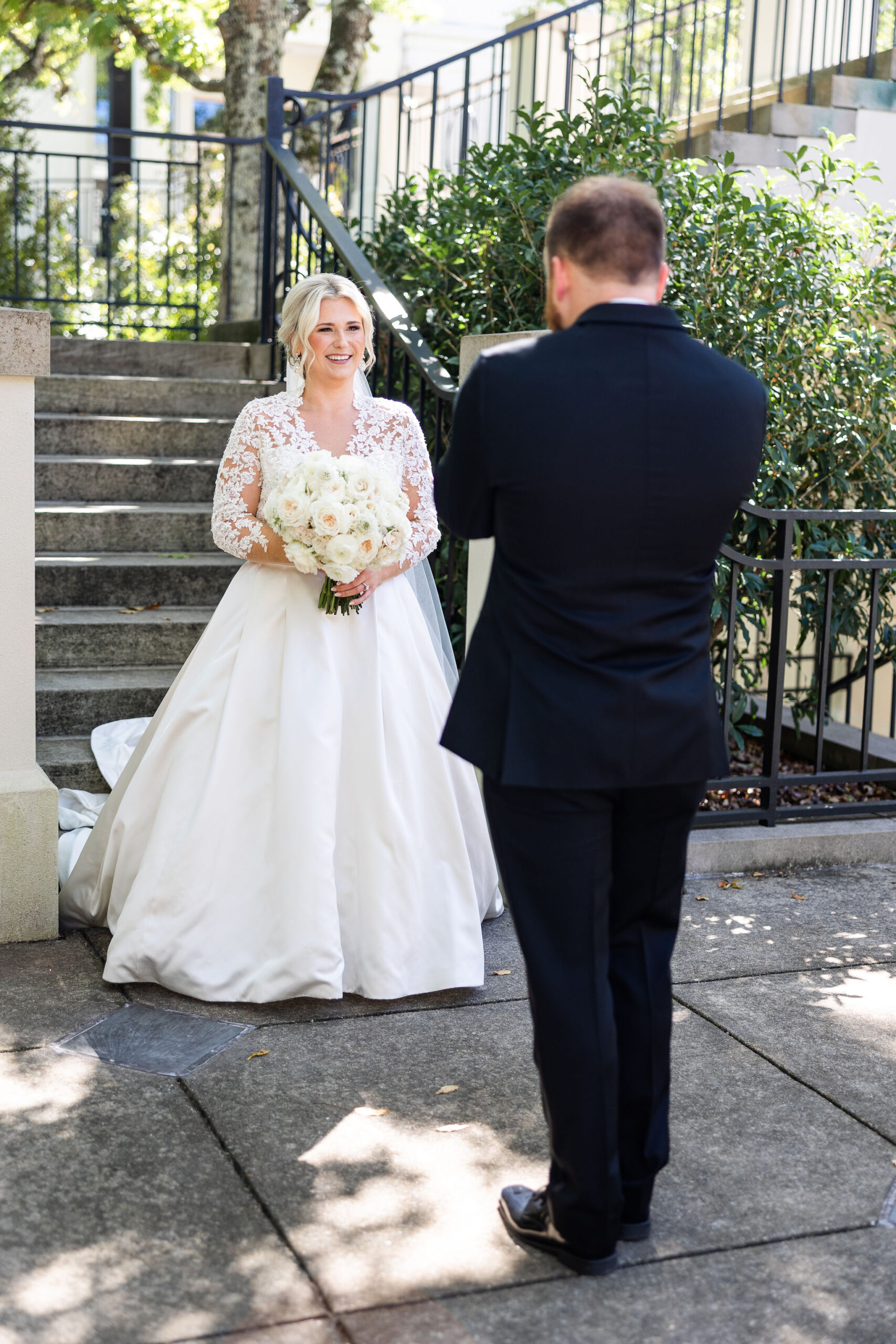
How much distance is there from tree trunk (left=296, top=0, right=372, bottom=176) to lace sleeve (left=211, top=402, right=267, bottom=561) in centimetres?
719

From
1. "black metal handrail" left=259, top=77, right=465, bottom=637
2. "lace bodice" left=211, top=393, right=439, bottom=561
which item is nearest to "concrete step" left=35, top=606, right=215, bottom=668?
"black metal handrail" left=259, top=77, right=465, bottom=637

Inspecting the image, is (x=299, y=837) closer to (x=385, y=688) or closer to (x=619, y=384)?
(x=385, y=688)

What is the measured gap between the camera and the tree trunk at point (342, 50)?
10.3m

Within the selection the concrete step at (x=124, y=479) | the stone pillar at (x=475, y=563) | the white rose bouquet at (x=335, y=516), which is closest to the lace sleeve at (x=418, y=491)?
the white rose bouquet at (x=335, y=516)

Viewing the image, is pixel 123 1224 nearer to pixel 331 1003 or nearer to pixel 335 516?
pixel 331 1003

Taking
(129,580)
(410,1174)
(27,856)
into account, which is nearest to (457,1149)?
(410,1174)

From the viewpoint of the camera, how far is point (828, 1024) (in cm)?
375

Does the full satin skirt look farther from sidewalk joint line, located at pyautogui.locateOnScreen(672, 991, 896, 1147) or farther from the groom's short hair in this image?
the groom's short hair

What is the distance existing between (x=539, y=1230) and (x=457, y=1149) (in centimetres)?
40

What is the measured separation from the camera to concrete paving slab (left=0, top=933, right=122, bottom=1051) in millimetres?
3518

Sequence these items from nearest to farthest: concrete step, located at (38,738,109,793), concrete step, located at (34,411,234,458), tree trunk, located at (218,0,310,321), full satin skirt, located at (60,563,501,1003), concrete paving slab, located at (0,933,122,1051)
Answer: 1. concrete paving slab, located at (0,933,122,1051)
2. full satin skirt, located at (60,563,501,1003)
3. concrete step, located at (38,738,109,793)
4. concrete step, located at (34,411,234,458)
5. tree trunk, located at (218,0,310,321)

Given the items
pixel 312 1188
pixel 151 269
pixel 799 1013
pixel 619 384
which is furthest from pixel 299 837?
pixel 151 269

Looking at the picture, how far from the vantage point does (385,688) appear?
3914mm

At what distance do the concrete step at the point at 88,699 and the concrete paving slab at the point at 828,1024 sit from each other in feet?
8.39
